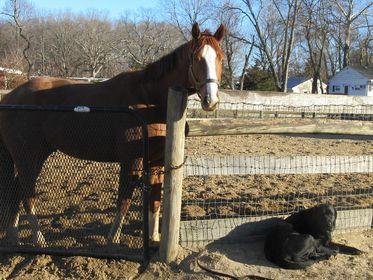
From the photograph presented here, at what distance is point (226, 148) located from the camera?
30.1ft

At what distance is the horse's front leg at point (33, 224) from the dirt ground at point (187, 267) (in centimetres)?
23

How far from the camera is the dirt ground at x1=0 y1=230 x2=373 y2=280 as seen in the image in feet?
11.7

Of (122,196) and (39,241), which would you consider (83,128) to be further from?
(39,241)

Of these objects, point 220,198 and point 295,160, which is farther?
point 220,198

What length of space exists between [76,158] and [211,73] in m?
1.78

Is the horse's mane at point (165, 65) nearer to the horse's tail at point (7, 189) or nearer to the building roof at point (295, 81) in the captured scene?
the horse's tail at point (7, 189)

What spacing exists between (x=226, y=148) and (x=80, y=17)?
183 ft

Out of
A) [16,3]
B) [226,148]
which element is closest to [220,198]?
[226,148]

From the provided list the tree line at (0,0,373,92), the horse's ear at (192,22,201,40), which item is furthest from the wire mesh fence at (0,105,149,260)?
the tree line at (0,0,373,92)

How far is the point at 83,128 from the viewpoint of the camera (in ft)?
13.4

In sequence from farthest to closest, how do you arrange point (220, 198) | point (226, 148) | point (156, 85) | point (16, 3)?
point (16, 3) → point (226, 148) → point (220, 198) → point (156, 85)

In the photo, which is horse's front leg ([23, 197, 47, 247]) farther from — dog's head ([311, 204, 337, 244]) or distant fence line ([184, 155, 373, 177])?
dog's head ([311, 204, 337, 244])

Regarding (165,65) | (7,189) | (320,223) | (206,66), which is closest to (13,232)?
(7,189)

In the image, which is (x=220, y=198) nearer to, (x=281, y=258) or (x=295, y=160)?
(x=295, y=160)
